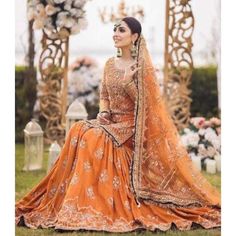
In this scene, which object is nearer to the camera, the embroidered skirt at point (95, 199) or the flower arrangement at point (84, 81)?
the embroidered skirt at point (95, 199)

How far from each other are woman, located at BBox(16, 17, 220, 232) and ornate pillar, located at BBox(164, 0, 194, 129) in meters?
0.25

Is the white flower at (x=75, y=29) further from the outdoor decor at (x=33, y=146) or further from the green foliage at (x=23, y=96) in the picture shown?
the outdoor decor at (x=33, y=146)

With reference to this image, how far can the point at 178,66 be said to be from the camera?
17.1 ft

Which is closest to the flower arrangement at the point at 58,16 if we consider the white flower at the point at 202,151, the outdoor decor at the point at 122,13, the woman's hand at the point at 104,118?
the outdoor decor at the point at 122,13

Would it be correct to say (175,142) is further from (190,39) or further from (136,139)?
(190,39)

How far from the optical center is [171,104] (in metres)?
5.16

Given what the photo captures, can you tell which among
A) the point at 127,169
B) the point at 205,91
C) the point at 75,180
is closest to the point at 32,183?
the point at 75,180

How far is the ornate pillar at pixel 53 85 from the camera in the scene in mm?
5121

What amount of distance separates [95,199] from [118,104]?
0.57 meters

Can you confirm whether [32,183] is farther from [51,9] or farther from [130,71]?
[51,9]

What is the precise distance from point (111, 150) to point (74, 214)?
1.40ft

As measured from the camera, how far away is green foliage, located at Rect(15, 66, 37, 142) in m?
4.97

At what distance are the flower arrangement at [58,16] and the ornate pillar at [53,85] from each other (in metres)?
0.05

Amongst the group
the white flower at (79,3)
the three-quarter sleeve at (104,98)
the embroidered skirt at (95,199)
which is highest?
the white flower at (79,3)
